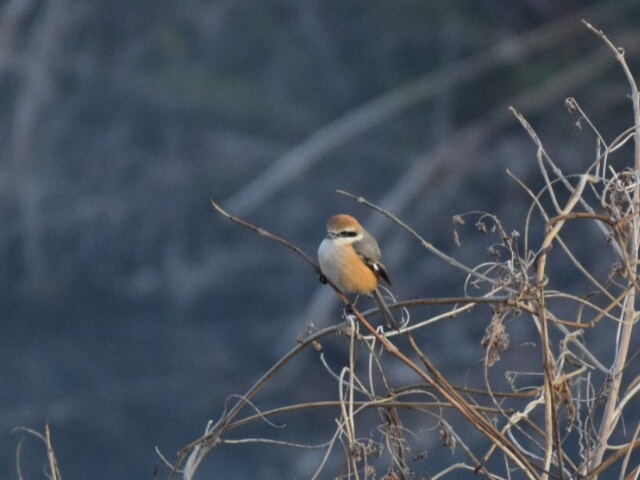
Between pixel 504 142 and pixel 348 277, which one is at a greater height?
pixel 348 277

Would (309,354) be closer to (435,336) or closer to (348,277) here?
(435,336)

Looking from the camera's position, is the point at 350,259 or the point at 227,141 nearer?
the point at 350,259

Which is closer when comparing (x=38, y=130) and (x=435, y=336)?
(x=435, y=336)

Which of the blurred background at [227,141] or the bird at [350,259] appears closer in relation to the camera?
the bird at [350,259]

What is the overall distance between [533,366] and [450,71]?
3.25 metres

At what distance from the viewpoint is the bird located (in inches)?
155

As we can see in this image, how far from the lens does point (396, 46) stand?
39.0ft

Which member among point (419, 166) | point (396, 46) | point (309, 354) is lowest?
point (309, 354)

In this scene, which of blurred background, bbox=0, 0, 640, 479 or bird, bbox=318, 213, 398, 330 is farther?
blurred background, bbox=0, 0, 640, 479

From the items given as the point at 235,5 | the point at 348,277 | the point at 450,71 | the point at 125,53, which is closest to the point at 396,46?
the point at 450,71

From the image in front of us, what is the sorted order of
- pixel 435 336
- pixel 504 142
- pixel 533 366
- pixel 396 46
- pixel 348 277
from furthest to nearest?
pixel 396 46 → pixel 504 142 → pixel 435 336 → pixel 533 366 → pixel 348 277

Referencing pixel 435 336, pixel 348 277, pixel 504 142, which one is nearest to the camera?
pixel 348 277

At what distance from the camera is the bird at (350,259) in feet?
12.9

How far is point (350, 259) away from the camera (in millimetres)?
3959
